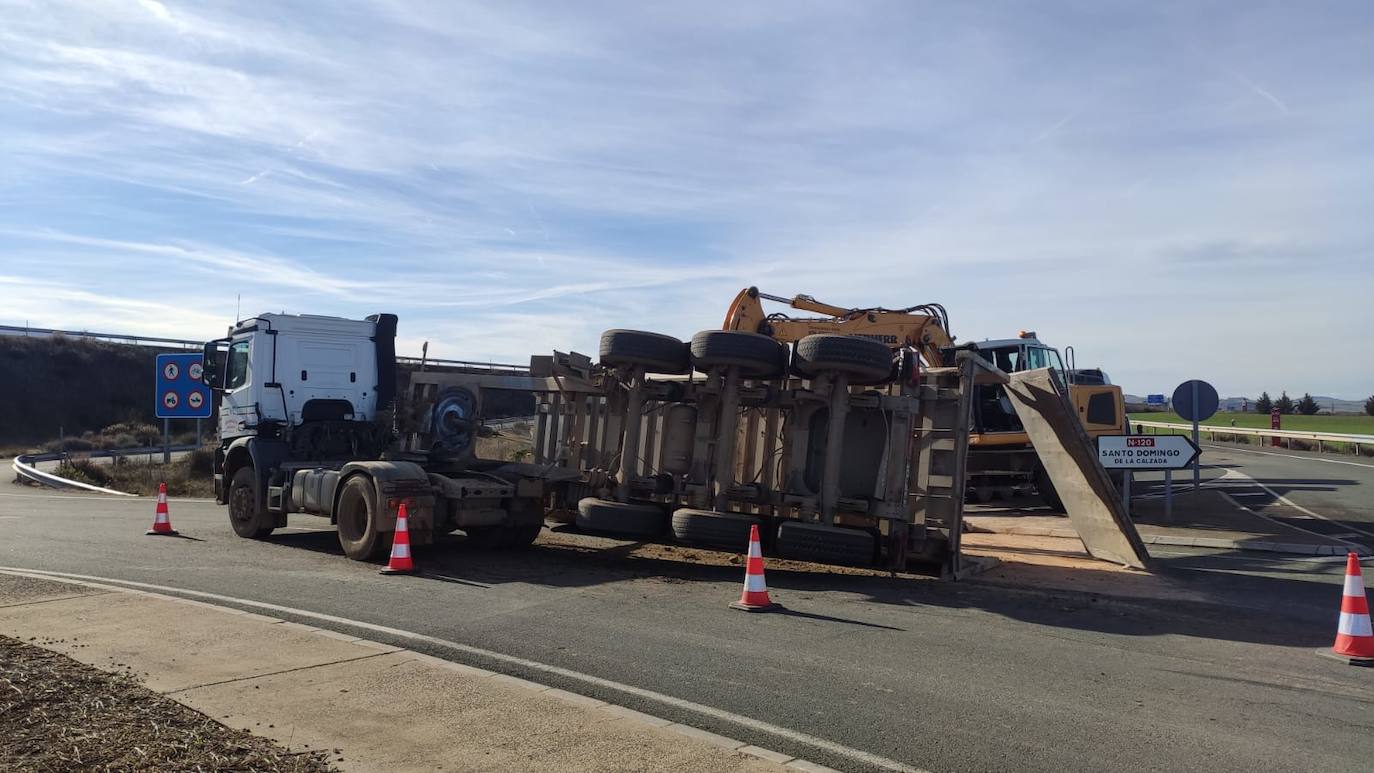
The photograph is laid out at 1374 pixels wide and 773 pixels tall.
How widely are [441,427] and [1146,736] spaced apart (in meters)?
10.3

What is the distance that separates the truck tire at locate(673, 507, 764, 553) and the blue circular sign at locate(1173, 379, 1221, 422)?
10.2 m

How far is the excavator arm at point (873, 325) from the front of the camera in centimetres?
1805

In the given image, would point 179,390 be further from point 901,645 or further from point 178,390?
point 901,645

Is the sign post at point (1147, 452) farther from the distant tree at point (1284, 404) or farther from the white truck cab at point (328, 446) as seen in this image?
the distant tree at point (1284, 404)

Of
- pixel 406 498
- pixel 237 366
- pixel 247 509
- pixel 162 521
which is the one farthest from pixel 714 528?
pixel 162 521

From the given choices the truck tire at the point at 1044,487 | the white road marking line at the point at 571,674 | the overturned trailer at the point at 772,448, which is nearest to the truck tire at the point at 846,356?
the overturned trailer at the point at 772,448

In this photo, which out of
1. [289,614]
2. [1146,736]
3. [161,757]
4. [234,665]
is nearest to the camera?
[161,757]

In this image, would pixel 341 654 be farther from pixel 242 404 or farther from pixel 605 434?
pixel 242 404

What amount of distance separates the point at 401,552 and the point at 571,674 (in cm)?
480

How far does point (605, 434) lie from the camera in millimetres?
12484

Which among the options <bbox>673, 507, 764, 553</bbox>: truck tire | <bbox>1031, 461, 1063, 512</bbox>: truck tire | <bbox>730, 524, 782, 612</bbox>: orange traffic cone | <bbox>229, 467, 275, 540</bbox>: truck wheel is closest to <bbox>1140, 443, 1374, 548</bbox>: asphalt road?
<bbox>1031, 461, 1063, 512</bbox>: truck tire

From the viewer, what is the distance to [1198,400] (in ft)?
56.4

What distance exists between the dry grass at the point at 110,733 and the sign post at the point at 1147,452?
12144mm

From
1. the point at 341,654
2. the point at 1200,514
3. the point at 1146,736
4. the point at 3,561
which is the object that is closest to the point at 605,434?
the point at 341,654
